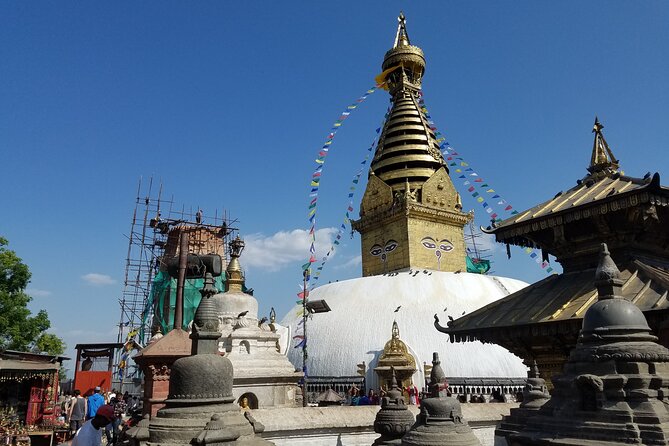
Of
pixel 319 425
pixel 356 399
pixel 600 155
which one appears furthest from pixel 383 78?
pixel 319 425

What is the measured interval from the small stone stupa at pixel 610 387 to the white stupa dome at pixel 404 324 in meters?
16.4

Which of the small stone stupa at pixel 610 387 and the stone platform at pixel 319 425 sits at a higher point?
the small stone stupa at pixel 610 387

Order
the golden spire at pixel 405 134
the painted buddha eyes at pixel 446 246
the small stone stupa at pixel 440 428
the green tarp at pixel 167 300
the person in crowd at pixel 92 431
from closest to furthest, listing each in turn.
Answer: the person in crowd at pixel 92 431 → the small stone stupa at pixel 440 428 → the green tarp at pixel 167 300 → the painted buddha eyes at pixel 446 246 → the golden spire at pixel 405 134

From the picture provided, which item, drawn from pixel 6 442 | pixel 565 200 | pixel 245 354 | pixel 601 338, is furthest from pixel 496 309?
pixel 6 442

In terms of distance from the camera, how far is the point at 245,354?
1330 cm

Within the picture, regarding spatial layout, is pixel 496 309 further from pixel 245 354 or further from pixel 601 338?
pixel 245 354

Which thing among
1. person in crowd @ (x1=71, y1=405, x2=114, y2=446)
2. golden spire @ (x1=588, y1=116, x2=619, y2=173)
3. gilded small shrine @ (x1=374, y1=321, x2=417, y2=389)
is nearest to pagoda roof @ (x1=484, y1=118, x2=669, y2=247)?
golden spire @ (x1=588, y1=116, x2=619, y2=173)

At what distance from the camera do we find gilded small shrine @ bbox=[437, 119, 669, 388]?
23.5 ft

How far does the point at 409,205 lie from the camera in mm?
29125

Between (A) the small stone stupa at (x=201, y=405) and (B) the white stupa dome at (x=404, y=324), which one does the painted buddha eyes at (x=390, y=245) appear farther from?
(A) the small stone stupa at (x=201, y=405)

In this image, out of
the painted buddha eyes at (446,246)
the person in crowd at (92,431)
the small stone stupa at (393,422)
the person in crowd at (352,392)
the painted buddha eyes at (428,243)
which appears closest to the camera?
the person in crowd at (92,431)

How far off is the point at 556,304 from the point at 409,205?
21.7 meters

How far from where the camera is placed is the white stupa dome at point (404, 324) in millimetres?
21438

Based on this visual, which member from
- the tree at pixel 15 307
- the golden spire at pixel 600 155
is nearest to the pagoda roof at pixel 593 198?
the golden spire at pixel 600 155
